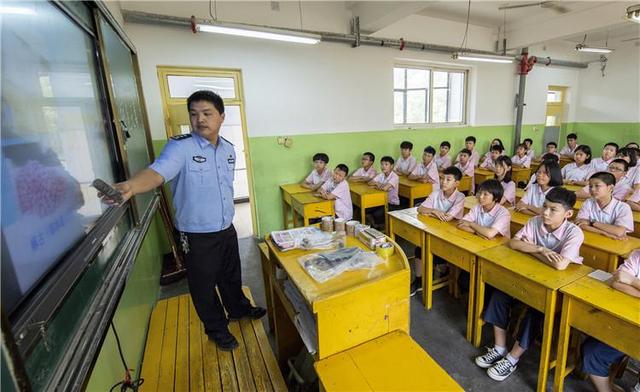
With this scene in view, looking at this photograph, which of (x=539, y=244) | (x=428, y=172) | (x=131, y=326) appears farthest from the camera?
(x=428, y=172)

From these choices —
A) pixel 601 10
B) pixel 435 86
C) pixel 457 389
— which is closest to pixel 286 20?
pixel 435 86

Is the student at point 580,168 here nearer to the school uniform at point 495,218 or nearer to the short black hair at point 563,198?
the school uniform at point 495,218

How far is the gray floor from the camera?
1842 millimetres

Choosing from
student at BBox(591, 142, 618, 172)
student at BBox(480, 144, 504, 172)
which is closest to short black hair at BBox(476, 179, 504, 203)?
student at BBox(480, 144, 504, 172)

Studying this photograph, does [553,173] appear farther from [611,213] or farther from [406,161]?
[406,161]

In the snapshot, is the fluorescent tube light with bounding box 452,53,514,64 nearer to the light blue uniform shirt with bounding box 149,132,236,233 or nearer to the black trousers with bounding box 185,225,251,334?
the light blue uniform shirt with bounding box 149,132,236,233

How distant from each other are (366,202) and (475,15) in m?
4.08

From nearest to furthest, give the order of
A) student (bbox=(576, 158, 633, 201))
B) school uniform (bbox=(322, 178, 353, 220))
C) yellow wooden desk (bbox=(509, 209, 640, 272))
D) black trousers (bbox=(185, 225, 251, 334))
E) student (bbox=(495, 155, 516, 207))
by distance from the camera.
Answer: black trousers (bbox=(185, 225, 251, 334)), yellow wooden desk (bbox=(509, 209, 640, 272)), student (bbox=(576, 158, 633, 201)), student (bbox=(495, 155, 516, 207)), school uniform (bbox=(322, 178, 353, 220))

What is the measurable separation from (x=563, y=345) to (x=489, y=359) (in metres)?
0.49

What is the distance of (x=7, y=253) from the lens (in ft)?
2.25

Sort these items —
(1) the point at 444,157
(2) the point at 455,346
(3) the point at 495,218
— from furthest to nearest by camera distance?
(1) the point at 444,157 < (3) the point at 495,218 < (2) the point at 455,346

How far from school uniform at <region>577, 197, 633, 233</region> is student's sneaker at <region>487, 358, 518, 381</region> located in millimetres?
1501

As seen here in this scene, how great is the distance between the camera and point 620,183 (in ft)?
11.4

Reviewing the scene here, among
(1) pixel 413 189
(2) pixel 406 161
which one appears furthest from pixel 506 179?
(2) pixel 406 161
